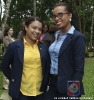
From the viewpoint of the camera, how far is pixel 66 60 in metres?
2.91

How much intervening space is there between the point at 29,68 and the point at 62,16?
75 centimetres

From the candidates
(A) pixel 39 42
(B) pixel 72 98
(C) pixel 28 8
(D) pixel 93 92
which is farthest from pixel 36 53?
(C) pixel 28 8

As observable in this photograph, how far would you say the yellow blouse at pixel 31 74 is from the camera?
3.16 meters

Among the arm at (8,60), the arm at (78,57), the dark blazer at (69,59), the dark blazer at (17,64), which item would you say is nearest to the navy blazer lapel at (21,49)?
the dark blazer at (17,64)

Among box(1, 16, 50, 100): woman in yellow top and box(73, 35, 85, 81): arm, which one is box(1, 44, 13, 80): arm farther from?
box(73, 35, 85, 81): arm

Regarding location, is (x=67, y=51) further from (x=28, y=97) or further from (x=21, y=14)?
(x=21, y=14)

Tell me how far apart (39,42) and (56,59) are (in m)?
0.51

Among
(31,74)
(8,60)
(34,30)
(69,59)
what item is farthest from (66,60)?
(8,60)

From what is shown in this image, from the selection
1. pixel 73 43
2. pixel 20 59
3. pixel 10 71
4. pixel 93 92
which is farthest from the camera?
pixel 93 92

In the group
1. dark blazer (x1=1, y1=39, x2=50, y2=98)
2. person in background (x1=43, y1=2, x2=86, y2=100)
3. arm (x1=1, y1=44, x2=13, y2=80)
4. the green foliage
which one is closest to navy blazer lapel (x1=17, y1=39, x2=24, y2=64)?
dark blazer (x1=1, y1=39, x2=50, y2=98)

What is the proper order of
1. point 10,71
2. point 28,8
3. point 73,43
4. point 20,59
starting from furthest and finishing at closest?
1. point 28,8
2. point 10,71
3. point 20,59
4. point 73,43

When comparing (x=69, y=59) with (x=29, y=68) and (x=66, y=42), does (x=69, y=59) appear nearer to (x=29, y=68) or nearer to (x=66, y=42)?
(x=66, y=42)

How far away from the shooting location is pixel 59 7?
3082 millimetres

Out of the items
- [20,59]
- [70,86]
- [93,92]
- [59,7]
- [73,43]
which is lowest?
[93,92]
